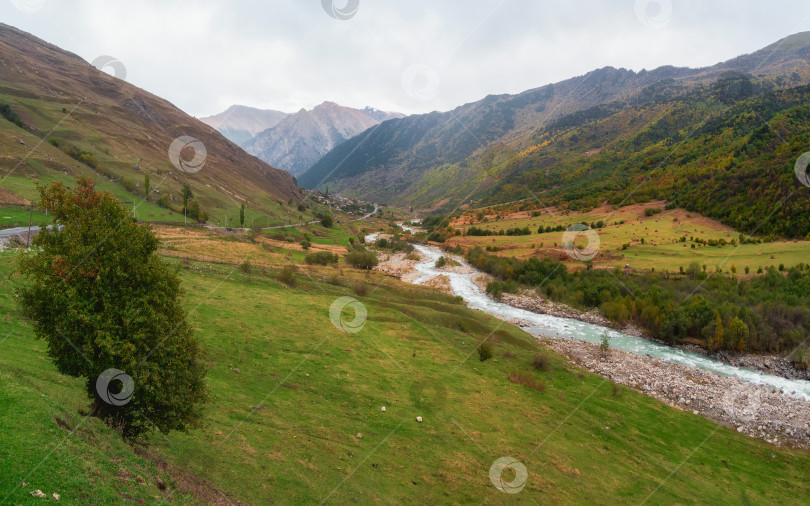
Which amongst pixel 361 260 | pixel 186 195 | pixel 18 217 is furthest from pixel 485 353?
pixel 186 195

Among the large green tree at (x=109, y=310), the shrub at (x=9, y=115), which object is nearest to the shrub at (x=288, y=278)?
the large green tree at (x=109, y=310)

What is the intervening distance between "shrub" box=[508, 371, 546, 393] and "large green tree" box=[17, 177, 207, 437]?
23.6 meters

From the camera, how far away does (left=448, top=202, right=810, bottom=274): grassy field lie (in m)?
63.4

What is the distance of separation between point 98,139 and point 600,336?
12569 centimetres

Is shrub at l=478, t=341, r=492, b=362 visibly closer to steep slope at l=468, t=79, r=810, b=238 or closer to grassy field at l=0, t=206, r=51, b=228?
grassy field at l=0, t=206, r=51, b=228

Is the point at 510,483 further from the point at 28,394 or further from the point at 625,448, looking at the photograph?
the point at 28,394

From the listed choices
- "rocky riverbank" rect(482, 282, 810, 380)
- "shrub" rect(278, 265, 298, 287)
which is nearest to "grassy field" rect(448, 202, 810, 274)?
"rocky riverbank" rect(482, 282, 810, 380)

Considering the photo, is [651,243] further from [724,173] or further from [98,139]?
[98,139]

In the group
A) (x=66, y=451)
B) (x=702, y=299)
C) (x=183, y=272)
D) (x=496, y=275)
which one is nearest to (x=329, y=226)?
(x=496, y=275)

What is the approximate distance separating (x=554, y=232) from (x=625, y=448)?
320ft

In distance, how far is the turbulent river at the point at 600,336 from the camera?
1500 inches

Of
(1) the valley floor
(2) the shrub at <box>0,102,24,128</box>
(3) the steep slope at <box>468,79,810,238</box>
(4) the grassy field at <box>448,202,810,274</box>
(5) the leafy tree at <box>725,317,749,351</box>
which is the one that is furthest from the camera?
(2) the shrub at <box>0,102,24,128</box>

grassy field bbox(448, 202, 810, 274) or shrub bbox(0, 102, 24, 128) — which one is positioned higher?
shrub bbox(0, 102, 24, 128)

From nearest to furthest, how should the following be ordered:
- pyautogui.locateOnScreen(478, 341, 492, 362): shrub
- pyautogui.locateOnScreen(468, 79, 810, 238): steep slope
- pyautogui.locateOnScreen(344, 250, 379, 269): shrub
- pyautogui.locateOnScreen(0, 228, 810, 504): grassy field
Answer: pyautogui.locateOnScreen(0, 228, 810, 504): grassy field, pyautogui.locateOnScreen(478, 341, 492, 362): shrub, pyautogui.locateOnScreen(468, 79, 810, 238): steep slope, pyautogui.locateOnScreen(344, 250, 379, 269): shrub
